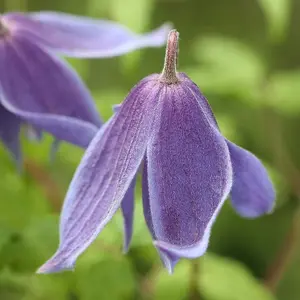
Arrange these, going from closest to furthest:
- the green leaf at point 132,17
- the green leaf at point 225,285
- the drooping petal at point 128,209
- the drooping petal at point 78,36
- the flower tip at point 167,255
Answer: the flower tip at point 167,255
the drooping petal at point 128,209
the drooping petal at point 78,36
the green leaf at point 225,285
the green leaf at point 132,17

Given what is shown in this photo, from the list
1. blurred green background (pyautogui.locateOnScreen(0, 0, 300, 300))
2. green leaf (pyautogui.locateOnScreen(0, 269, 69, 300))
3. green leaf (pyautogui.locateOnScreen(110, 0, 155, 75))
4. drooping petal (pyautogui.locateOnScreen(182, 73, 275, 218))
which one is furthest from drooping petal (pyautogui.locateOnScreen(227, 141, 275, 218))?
green leaf (pyautogui.locateOnScreen(110, 0, 155, 75))

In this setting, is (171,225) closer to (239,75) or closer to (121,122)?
(121,122)

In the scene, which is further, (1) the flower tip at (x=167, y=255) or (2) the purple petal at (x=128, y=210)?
(2) the purple petal at (x=128, y=210)

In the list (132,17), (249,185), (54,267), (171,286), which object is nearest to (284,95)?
(132,17)

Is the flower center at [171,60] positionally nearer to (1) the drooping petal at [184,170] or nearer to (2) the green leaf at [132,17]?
(1) the drooping petal at [184,170]

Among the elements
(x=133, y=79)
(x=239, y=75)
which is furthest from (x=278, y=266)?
(x=133, y=79)

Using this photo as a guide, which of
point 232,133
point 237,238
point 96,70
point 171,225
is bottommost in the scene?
point 237,238

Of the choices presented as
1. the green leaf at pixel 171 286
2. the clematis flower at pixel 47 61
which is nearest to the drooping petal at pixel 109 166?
the clematis flower at pixel 47 61
